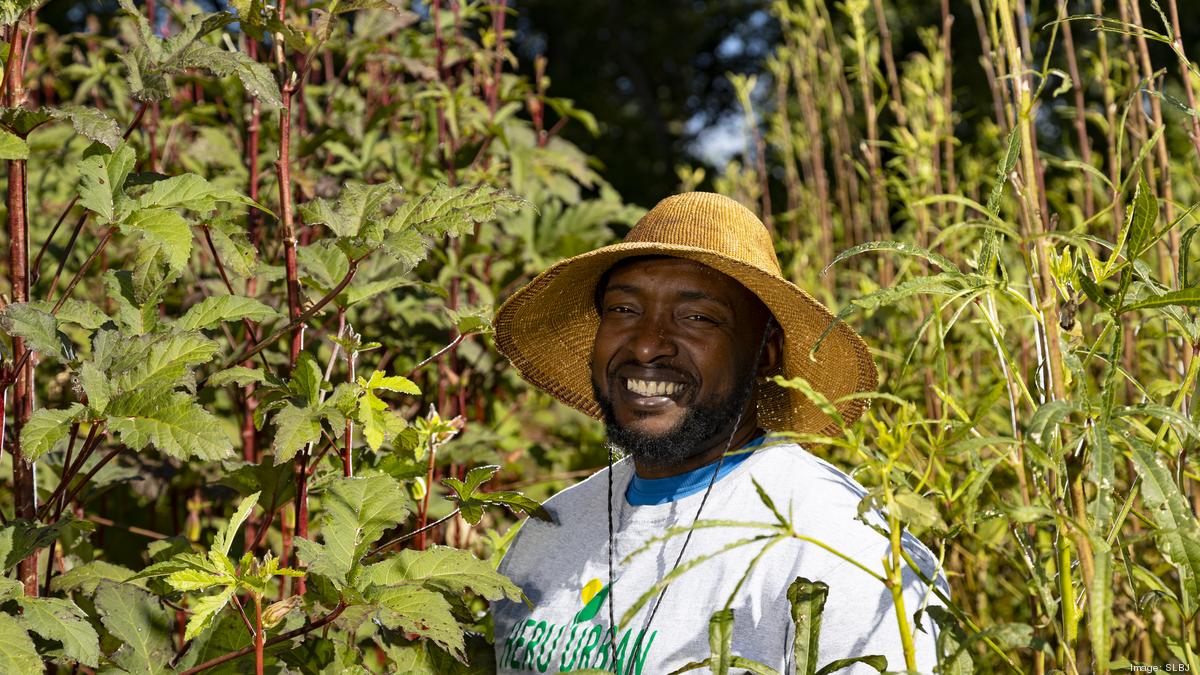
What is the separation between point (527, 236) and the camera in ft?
10.7

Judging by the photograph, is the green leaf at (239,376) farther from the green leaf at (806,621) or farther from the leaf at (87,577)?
the green leaf at (806,621)

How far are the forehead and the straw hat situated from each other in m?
0.03

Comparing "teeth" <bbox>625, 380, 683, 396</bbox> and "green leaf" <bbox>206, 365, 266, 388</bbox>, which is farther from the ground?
"green leaf" <bbox>206, 365, 266, 388</bbox>

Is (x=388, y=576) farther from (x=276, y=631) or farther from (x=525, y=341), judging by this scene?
(x=525, y=341)

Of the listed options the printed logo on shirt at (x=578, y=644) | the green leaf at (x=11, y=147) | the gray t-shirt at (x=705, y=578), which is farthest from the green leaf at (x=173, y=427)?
the printed logo on shirt at (x=578, y=644)

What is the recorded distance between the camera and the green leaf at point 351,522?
5.11 ft

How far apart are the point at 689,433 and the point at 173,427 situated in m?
0.91

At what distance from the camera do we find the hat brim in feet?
6.98

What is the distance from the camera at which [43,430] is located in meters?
1.54

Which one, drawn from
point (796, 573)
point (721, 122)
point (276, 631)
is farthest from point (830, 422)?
point (721, 122)

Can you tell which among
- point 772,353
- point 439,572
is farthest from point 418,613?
point 772,353

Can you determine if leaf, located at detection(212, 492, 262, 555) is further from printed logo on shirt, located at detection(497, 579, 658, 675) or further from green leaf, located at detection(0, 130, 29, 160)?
printed logo on shirt, located at detection(497, 579, 658, 675)

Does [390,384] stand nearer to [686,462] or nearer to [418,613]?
[418,613]

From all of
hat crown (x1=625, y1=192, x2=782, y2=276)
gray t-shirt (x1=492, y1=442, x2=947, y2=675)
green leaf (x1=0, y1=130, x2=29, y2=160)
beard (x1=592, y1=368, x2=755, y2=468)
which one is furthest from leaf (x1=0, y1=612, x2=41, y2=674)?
hat crown (x1=625, y1=192, x2=782, y2=276)
